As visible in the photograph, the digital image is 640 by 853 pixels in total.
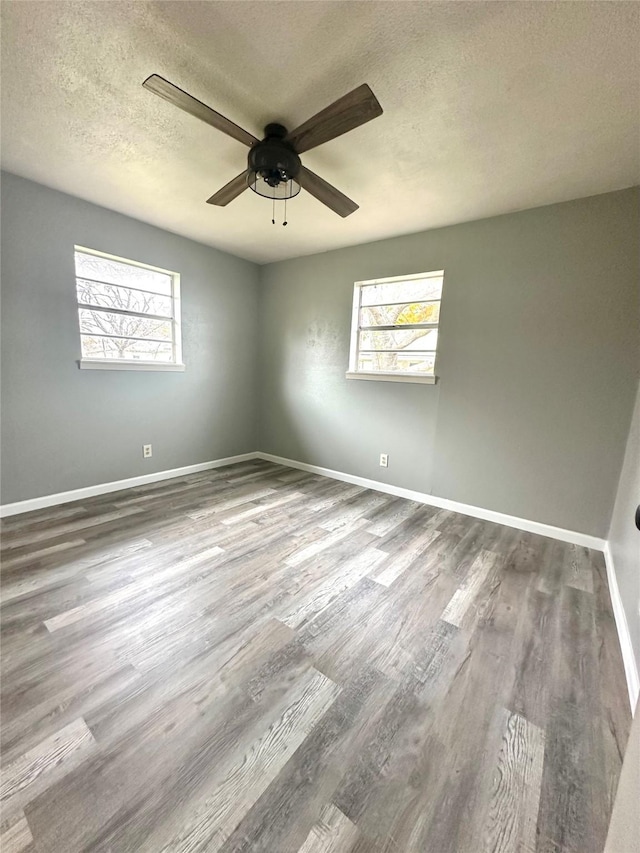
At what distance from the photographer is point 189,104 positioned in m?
1.40

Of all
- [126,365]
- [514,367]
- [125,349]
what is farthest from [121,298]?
[514,367]

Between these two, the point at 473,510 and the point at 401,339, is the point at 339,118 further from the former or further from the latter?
the point at 473,510

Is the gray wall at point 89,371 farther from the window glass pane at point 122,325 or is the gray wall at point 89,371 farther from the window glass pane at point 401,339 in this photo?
the window glass pane at point 401,339

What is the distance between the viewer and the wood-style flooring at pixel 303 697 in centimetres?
87

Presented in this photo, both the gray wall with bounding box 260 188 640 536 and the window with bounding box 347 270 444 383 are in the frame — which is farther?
the window with bounding box 347 270 444 383

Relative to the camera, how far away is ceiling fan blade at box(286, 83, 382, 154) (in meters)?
1.31

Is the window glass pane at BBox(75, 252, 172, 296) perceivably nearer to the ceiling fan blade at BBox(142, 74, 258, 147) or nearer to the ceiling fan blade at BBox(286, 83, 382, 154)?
the ceiling fan blade at BBox(142, 74, 258, 147)

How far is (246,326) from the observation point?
4242 mm

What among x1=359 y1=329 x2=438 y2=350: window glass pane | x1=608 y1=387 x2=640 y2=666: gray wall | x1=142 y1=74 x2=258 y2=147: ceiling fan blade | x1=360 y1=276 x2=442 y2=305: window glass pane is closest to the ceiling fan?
x1=142 y1=74 x2=258 y2=147: ceiling fan blade

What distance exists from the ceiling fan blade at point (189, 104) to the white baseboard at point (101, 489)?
9.72ft

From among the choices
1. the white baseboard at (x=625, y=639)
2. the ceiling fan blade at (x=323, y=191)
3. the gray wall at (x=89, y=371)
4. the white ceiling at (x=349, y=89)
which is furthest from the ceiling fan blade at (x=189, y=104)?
the white baseboard at (x=625, y=639)

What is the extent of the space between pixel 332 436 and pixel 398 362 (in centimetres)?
115

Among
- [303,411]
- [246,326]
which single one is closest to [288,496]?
[303,411]

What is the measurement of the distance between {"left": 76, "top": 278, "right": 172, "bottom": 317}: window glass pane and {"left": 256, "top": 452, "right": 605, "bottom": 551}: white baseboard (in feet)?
8.00
